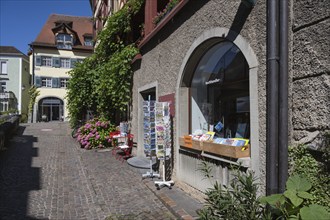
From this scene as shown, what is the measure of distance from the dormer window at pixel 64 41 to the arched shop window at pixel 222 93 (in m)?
33.4

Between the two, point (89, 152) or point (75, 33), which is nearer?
point (89, 152)

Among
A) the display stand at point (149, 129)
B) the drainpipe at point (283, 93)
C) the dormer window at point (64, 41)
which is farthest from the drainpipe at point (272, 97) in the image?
the dormer window at point (64, 41)

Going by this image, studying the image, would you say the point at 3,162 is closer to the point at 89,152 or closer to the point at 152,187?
the point at 89,152

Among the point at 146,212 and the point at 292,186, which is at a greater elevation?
the point at 292,186

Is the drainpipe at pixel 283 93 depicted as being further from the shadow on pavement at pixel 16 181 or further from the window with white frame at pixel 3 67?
the window with white frame at pixel 3 67

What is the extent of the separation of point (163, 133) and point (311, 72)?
356 centimetres

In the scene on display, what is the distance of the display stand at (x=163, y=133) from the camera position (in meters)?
6.48

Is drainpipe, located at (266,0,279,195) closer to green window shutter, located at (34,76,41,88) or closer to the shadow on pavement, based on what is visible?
the shadow on pavement

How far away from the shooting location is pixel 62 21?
3841 centimetres

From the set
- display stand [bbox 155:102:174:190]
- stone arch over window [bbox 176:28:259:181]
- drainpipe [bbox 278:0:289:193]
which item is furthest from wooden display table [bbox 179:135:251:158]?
drainpipe [bbox 278:0:289:193]

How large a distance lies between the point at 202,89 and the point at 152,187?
230 centimetres

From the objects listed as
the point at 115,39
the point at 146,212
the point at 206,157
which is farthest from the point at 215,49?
the point at 115,39

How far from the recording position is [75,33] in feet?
124

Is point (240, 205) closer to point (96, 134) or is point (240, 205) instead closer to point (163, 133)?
point (163, 133)
